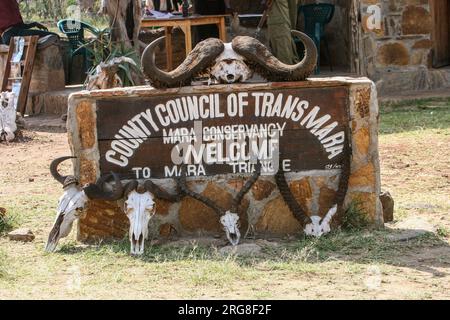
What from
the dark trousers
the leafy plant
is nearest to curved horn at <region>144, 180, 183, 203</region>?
the leafy plant

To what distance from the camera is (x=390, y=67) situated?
45.9ft

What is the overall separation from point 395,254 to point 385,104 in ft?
23.2

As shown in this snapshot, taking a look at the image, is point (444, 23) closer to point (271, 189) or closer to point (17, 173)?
point (17, 173)

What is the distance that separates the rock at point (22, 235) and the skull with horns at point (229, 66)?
4.69 feet

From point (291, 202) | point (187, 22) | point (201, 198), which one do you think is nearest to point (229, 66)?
point (201, 198)

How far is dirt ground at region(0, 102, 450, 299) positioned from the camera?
5.59 m

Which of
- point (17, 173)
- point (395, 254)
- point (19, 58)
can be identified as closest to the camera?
point (395, 254)

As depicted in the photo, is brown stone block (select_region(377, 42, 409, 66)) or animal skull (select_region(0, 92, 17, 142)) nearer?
animal skull (select_region(0, 92, 17, 142))

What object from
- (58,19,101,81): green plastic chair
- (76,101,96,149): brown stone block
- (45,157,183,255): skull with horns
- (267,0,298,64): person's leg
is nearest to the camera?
(45,157,183,255): skull with horns

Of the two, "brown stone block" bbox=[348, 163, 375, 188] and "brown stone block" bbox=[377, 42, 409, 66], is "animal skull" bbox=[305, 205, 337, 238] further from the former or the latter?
"brown stone block" bbox=[377, 42, 409, 66]

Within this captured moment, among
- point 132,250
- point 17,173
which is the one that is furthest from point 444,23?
point 132,250

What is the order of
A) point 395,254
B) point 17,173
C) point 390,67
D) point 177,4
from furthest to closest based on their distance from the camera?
point 177,4 → point 390,67 → point 17,173 → point 395,254

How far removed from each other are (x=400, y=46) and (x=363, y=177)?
7.22 m

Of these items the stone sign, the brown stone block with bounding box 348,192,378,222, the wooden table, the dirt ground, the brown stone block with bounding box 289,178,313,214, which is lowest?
the dirt ground
